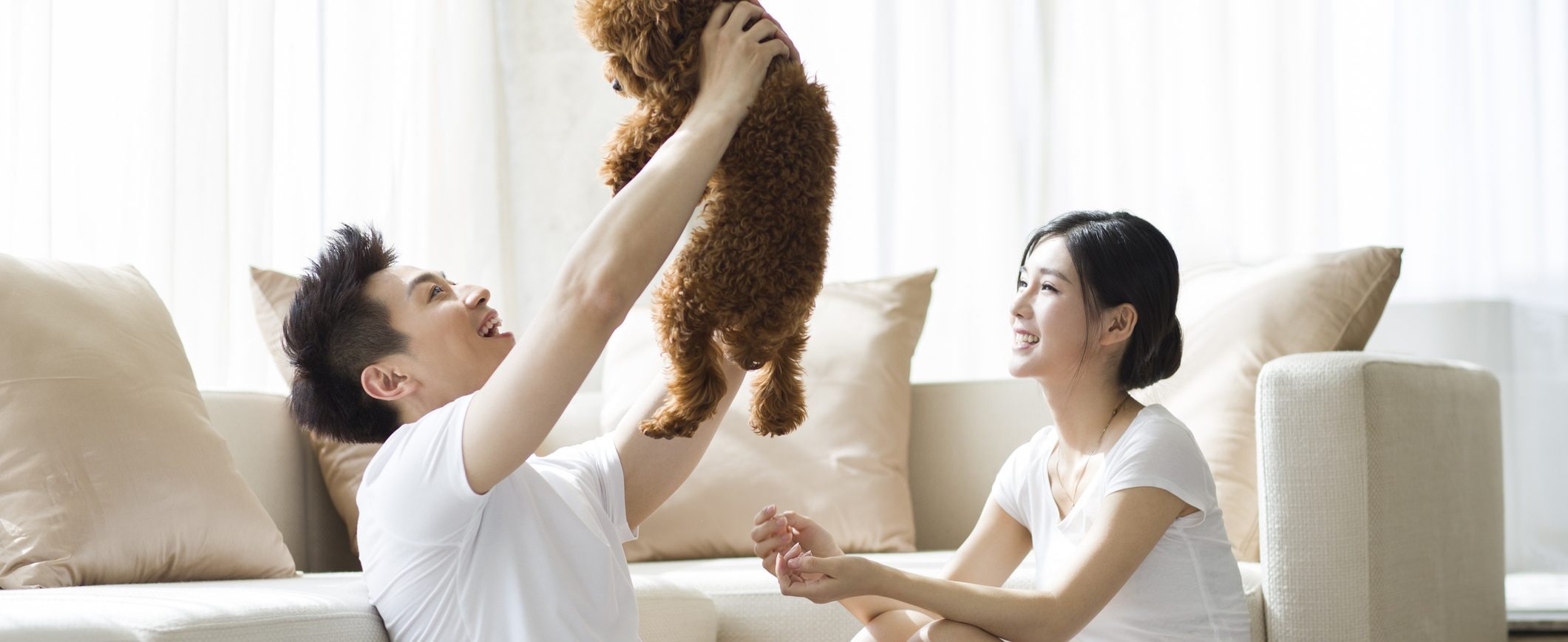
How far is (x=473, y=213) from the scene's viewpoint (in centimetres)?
336

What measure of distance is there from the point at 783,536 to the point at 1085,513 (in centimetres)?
41

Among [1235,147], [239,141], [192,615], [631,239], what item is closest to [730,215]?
[631,239]

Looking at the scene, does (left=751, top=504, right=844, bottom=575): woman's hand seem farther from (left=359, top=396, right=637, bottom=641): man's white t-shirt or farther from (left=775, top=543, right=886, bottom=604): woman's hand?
(left=359, top=396, right=637, bottom=641): man's white t-shirt

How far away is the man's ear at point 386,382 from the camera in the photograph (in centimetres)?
138

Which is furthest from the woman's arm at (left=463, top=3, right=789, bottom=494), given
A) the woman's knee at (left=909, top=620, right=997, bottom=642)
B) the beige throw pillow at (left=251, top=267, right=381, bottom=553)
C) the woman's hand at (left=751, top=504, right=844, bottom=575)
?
the beige throw pillow at (left=251, top=267, right=381, bottom=553)

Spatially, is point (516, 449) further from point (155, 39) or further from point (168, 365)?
point (155, 39)

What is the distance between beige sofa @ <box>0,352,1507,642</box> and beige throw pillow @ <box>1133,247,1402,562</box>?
0.65ft

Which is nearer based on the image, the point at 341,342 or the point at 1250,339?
the point at 341,342

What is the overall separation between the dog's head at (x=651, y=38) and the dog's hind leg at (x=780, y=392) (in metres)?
0.24

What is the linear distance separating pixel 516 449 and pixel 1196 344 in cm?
157

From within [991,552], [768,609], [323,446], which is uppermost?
[323,446]

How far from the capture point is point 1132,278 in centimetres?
168

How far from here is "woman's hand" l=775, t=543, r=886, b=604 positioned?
1.38 metres

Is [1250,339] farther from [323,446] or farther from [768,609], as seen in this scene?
→ [323,446]
